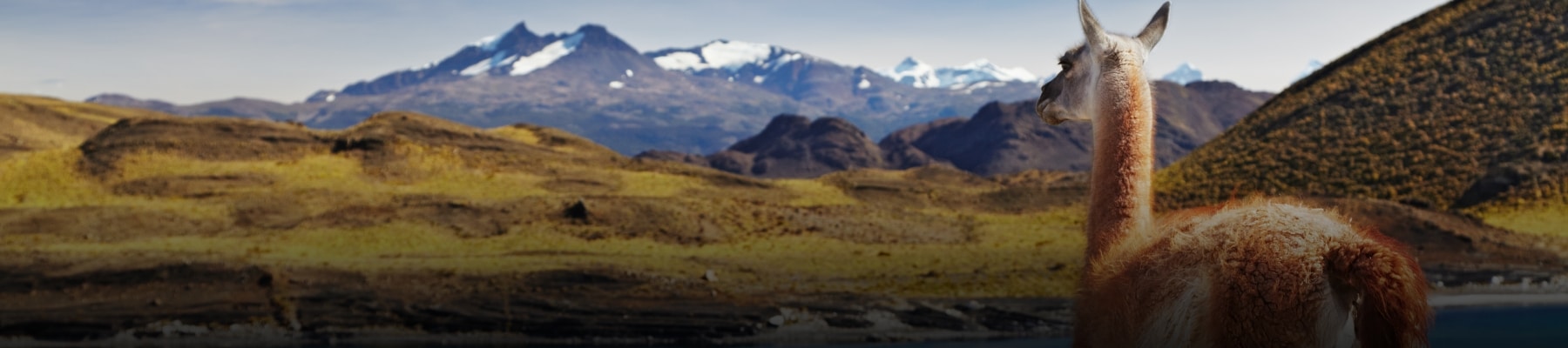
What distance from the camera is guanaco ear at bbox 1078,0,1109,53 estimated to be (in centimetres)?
654

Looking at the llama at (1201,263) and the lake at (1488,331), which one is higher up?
the llama at (1201,263)

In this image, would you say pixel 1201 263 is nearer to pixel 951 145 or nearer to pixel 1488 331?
pixel 1488 331

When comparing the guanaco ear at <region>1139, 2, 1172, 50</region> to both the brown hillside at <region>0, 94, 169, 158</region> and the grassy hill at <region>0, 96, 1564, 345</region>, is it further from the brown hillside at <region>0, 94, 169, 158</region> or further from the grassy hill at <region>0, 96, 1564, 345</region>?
the brown hillside at <region>0, 94, 169, 158</region>

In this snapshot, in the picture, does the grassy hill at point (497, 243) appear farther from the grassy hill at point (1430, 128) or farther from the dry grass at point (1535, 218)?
the grassy hill at point (1430, 128)

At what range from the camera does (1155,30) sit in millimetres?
7008

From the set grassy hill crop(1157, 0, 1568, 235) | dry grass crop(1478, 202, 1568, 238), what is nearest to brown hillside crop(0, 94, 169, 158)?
grassy hill crop(1157, 0, 1568, 235)

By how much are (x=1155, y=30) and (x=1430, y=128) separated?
56608 mm

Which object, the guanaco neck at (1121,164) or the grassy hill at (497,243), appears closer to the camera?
the guanaco neck at (1121,164)

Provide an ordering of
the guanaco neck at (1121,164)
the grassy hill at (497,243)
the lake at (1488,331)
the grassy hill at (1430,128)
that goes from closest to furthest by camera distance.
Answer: the guanaco neck at (1121,164), the lake at (1488,331), the grassy hill at (497,243), the grassy hill at (1430,128)

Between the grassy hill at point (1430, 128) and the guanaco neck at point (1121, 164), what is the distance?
43405 millimetres

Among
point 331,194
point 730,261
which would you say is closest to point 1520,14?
point 730,261

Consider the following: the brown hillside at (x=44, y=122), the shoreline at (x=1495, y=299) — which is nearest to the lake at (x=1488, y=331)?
the shoreline at (x=1495, y=299)

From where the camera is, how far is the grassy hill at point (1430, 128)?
4934cm

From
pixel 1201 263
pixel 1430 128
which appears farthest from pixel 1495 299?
pixel 1201 263
